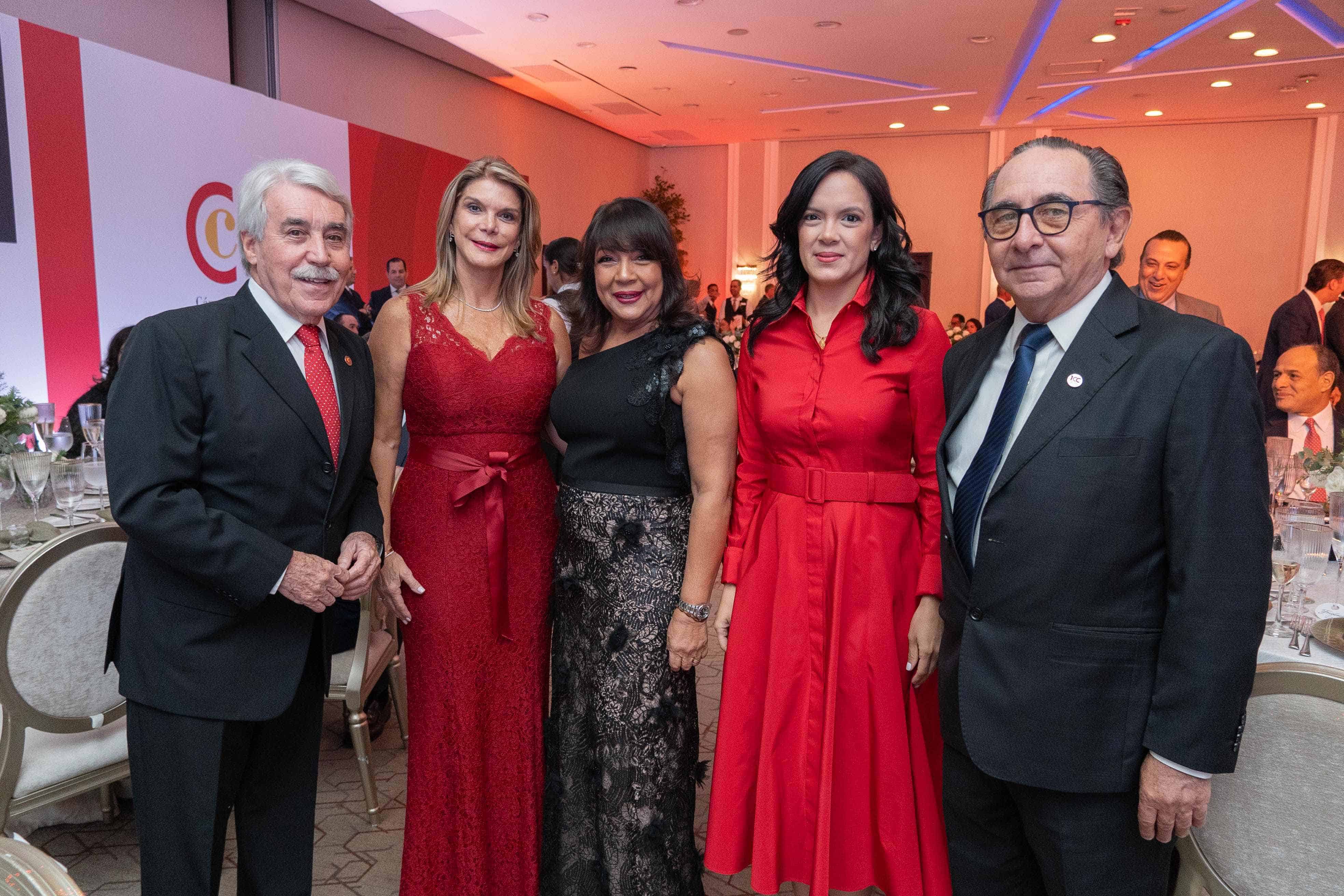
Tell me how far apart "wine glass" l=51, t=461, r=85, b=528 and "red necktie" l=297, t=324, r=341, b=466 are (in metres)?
1.45

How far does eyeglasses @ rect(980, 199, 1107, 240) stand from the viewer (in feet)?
4.54

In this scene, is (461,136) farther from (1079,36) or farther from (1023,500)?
(1023,500)

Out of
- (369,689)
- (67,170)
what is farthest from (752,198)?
(369,689)

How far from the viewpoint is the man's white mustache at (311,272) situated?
1.72m

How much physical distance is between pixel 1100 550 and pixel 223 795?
1.67 m

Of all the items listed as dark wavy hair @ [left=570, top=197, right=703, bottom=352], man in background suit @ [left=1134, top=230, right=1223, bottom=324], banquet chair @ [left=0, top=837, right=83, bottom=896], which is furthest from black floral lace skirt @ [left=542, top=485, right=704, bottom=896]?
man in background suit @ [left=1134, top=230, right=1223, bottom=324]

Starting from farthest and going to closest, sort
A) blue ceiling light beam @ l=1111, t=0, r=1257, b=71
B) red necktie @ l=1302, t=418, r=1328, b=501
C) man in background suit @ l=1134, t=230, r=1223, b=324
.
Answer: blue ceiling light beam @ l=1111, t=0, r=1257, b=71, man in background suit @ l=1134, t=230, r=1223, b=324, red necktie @ l=1302, t=418, r=1328, b=501

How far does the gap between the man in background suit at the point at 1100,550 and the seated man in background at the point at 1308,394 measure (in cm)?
271

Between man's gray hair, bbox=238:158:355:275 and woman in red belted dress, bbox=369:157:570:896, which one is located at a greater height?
man's gray hair, bbox=238:158:355:275

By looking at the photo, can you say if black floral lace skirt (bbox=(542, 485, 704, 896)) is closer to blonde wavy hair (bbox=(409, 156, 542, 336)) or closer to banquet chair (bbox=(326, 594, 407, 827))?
blonde wavy hair (bbox=(409, 156, 542, 336))

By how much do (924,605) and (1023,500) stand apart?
548 mm

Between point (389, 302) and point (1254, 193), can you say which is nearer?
point (389, 302)

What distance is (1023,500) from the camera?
1.39 meters

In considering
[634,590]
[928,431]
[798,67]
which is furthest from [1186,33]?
[634,590]
